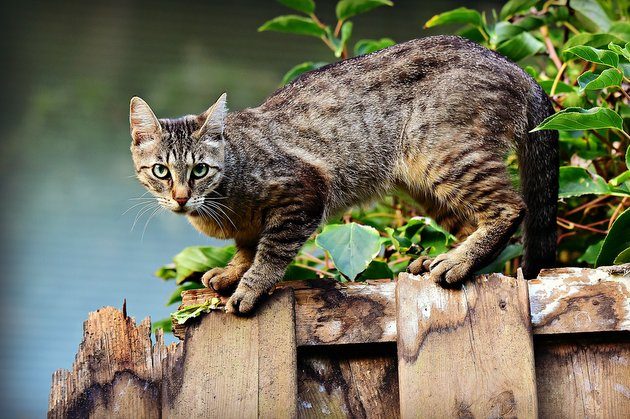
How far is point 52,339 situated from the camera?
5.29 meters

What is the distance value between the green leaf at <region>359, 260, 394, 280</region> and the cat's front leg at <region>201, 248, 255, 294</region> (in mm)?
417

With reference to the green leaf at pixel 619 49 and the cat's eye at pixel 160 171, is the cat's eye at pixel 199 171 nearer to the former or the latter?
the cat's eye at pixel 160 171

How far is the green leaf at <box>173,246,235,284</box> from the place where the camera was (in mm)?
3281

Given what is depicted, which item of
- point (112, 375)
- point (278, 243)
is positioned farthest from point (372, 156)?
point (112, 375)

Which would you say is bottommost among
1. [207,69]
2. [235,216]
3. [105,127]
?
[235,216]

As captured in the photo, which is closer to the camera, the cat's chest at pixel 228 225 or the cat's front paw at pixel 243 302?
the cat's front paw at pixel 243 302

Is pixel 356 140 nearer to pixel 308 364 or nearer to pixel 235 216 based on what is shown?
pixel 235 216

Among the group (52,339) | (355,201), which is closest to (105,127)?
(52,339)

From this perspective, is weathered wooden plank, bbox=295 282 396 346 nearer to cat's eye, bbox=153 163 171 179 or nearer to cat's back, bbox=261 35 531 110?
cat's eye, bbox=153 163 171 179

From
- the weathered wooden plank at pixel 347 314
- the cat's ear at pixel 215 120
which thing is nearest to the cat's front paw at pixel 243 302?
the weathered wooden plank at pixel 347 314

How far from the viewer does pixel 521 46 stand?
139 inches

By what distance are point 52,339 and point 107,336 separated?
10.1 ft

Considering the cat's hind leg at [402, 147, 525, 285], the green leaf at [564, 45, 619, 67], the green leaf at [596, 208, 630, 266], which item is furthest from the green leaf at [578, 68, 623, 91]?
the cat's hind leg at [402, 147, 525, 285]

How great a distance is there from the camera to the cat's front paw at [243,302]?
2.46 metres
